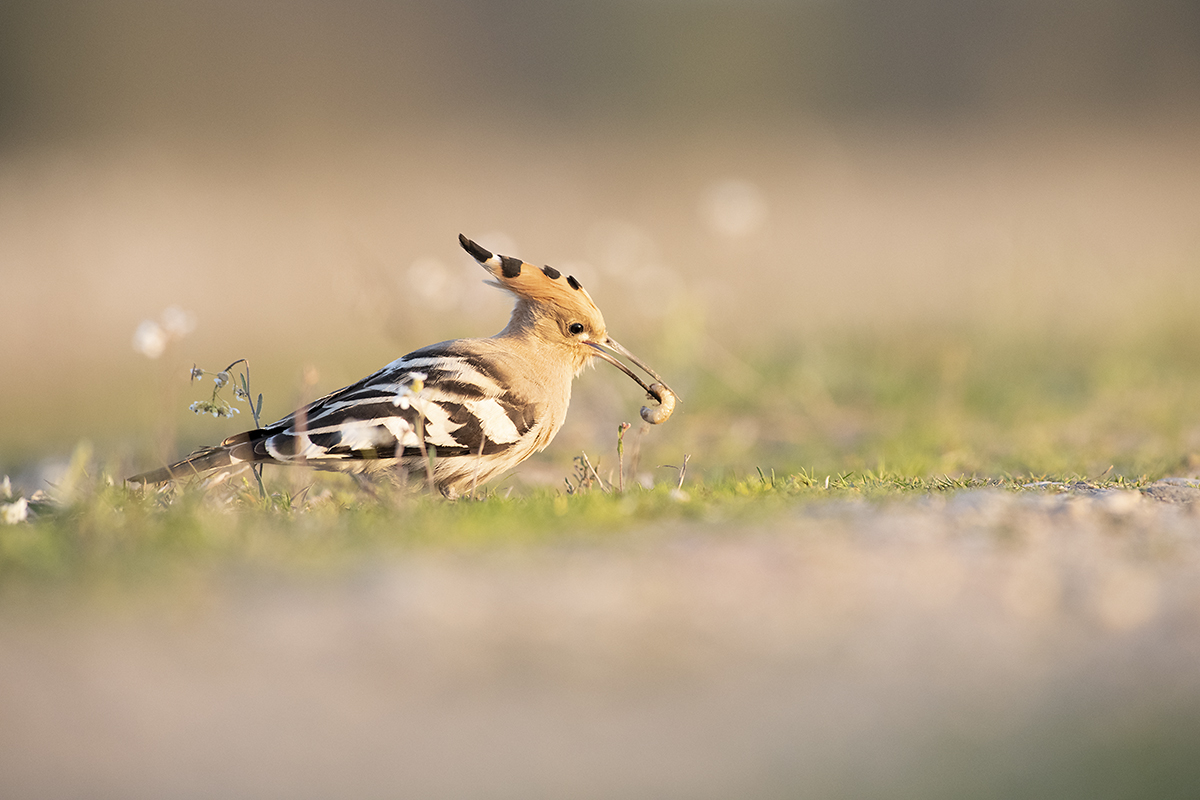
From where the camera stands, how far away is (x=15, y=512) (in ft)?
10.9

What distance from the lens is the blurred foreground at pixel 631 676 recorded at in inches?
81.2

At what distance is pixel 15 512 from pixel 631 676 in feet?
6.31

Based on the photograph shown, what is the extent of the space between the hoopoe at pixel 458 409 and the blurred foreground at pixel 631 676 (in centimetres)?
85

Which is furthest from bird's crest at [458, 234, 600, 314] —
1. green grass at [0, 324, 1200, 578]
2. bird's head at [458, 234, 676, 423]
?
green grass at [0, 324, 1200, 578]

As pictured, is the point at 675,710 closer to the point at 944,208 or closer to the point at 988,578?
the point at 988,578

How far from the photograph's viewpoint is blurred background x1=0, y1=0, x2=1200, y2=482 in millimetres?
7344

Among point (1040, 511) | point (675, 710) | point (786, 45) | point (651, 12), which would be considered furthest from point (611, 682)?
point (651, 12)

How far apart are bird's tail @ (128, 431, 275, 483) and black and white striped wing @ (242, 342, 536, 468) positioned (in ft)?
0.08

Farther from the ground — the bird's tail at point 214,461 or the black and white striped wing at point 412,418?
the black and white striped wing at point 412,418

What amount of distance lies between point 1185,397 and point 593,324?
340 centimetres

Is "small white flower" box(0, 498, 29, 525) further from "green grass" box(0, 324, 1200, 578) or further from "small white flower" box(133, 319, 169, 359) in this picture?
"small white flower" box(133, 319, 169, 359)

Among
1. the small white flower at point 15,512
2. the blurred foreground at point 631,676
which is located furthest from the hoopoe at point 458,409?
the blurred foreground at point 631,676

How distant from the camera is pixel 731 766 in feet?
6.81

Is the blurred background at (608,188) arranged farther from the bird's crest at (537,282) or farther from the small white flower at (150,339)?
the small white flower at (150,339)
